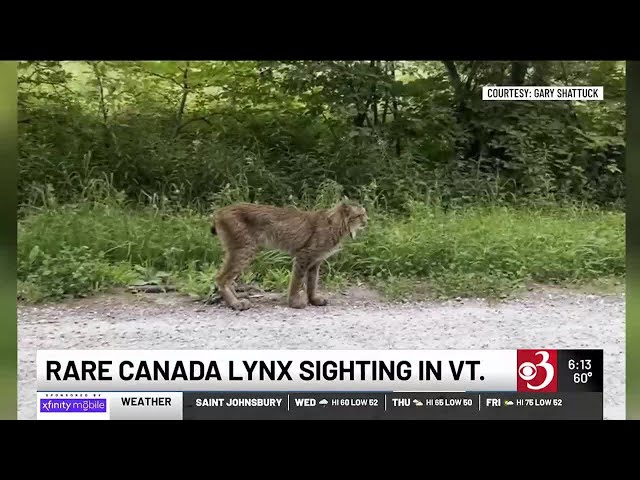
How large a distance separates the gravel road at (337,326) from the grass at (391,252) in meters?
0.16

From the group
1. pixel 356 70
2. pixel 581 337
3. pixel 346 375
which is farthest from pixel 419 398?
pixel 356 70

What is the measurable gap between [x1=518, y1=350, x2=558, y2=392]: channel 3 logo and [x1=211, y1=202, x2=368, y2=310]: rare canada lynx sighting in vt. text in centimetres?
183

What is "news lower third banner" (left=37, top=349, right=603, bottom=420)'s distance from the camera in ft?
27.3

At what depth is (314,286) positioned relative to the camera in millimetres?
8945

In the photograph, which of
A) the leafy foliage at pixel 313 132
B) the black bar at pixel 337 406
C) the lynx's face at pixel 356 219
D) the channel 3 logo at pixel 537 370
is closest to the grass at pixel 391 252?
the lynx's face at pixel 356 219

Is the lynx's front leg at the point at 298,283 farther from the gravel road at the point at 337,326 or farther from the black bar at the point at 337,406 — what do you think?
the black bar at the point at 337,406

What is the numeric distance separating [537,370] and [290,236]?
248 cm

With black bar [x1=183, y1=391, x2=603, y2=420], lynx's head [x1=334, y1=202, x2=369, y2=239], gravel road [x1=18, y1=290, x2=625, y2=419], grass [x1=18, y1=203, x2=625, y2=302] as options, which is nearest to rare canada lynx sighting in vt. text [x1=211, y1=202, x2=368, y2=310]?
lynx's head [x1=334, y1=202, x2=369, y2=239]

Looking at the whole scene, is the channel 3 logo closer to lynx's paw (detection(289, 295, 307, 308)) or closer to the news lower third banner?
the news lower third banner

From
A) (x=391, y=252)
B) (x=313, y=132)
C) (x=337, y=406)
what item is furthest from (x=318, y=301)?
(x=313, y=132)

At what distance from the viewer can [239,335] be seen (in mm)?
8547

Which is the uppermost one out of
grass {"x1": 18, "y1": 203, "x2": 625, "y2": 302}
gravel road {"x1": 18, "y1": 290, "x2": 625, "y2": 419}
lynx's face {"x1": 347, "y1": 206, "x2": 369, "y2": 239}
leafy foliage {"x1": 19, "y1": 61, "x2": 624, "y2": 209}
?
leafy foliage {"x1": 19, "y1": 61, "x2": 624, "y2": 209}

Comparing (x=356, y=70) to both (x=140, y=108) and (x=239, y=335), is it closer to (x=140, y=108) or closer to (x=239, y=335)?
(x=140, y=108)

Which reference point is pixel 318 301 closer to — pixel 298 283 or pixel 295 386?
pixel 298 283
